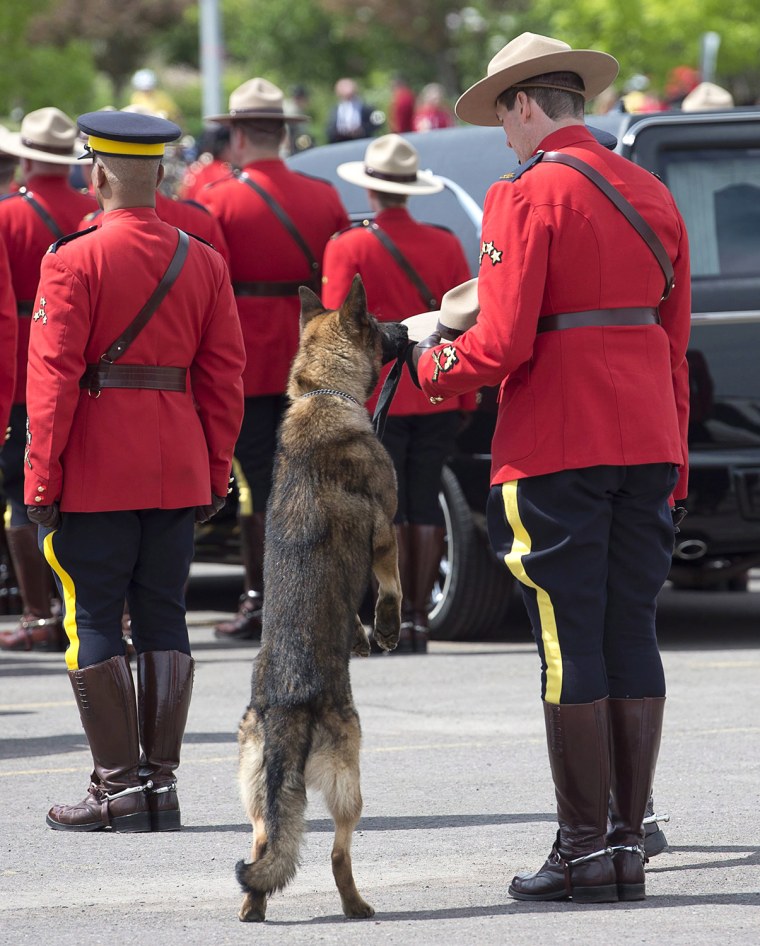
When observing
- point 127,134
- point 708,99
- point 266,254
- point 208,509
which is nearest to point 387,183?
point 266,254

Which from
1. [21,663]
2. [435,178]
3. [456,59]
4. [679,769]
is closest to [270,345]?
[435,178]

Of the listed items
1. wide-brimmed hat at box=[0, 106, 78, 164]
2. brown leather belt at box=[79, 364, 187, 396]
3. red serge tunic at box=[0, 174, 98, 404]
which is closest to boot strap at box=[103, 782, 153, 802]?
brown leather belt at box=[79, 364, 187, 396]

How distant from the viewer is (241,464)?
31.5 feet

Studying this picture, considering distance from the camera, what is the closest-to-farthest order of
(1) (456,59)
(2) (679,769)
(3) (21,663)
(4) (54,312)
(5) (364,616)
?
(4) (54,312), (2) (679,769), (3) (21,663), (5) (364,616), (1) (456,59)

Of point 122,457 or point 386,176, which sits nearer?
point 122,457

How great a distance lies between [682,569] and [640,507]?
15.9 feet

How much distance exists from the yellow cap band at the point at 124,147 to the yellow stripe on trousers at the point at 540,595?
5.41 ft

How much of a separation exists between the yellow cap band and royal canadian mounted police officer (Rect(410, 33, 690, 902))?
4.14ft

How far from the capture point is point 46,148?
31.0ft

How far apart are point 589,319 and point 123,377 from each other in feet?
5.28

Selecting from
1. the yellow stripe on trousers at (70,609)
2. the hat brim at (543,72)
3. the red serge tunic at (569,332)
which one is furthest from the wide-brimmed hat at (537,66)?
the yellow stripe on trousers at (70,609)

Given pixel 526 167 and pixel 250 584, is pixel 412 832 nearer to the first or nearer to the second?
pixel 526 167

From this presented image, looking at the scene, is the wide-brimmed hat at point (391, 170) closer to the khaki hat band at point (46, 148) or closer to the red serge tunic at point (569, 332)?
the khaki hat band at point (46, 148)

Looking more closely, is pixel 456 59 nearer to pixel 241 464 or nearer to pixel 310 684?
pixel 241 464
